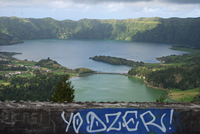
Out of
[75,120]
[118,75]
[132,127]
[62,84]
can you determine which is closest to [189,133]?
[132,127]

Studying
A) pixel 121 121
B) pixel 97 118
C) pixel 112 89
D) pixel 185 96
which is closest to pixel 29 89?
pixel 112 89

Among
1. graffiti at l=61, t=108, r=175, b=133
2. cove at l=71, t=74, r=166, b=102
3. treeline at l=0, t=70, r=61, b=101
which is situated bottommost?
cove at l=71, t=74, r=166, b=102

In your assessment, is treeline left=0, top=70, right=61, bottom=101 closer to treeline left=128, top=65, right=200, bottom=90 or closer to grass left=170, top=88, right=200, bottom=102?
grass left=170, top=88, right=200, bottom=102

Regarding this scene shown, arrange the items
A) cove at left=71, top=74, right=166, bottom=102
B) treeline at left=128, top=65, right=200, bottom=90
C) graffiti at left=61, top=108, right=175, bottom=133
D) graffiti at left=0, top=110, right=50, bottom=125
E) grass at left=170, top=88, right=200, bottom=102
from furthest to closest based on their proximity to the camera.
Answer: treeline at left=128, top=65, right=200, bottom=90 → cove at left=71, top=74, right=166, bottom=102 → grass at left=170, top=88, right=200, bottom=102 → graffiti at left=61, top=108, right=175, bottom=133 → graffiti at left=0, top=110, right=50, bottom=125

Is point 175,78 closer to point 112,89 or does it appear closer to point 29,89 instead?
point 112,89

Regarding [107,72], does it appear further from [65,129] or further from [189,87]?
[65,129]

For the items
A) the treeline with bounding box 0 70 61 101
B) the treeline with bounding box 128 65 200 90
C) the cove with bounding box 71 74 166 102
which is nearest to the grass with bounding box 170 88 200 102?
the cove with bounding box 71 74 166 102

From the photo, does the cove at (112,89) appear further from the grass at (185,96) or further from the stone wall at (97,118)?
the stone wall at (97,118)
